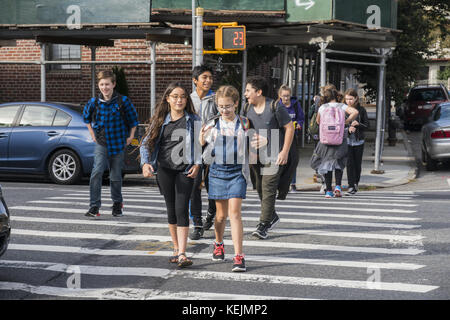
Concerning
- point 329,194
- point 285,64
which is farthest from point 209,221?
point 285,64

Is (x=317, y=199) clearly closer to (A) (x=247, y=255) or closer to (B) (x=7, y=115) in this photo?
(A) (x=247, y=255)

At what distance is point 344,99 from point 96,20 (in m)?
7.22

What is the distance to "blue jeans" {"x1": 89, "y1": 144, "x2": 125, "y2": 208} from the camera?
9508 millimetres

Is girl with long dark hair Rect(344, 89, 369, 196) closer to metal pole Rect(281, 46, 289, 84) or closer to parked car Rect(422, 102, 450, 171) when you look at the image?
parked car Rect(422, 102, 450, 171)

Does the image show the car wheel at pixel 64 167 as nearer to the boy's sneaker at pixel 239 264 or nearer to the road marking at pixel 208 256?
the road marking at pixel 208 256

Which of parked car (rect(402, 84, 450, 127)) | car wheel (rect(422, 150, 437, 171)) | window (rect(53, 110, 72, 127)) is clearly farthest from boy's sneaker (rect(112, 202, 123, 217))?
parked car (rect(402, 84, 450, 127))

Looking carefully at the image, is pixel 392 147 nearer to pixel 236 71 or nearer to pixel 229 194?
pixel 236 71

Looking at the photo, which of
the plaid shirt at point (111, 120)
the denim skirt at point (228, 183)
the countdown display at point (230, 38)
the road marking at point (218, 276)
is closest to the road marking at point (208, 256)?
the road marking at point (218, 276)

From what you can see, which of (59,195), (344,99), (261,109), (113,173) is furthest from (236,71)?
(261,109)

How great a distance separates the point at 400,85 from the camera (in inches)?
961

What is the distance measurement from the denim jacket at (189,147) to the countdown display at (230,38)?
7.31 meters

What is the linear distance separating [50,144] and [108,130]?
4.77m

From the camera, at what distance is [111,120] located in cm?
948

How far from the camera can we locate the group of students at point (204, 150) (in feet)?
22.2
